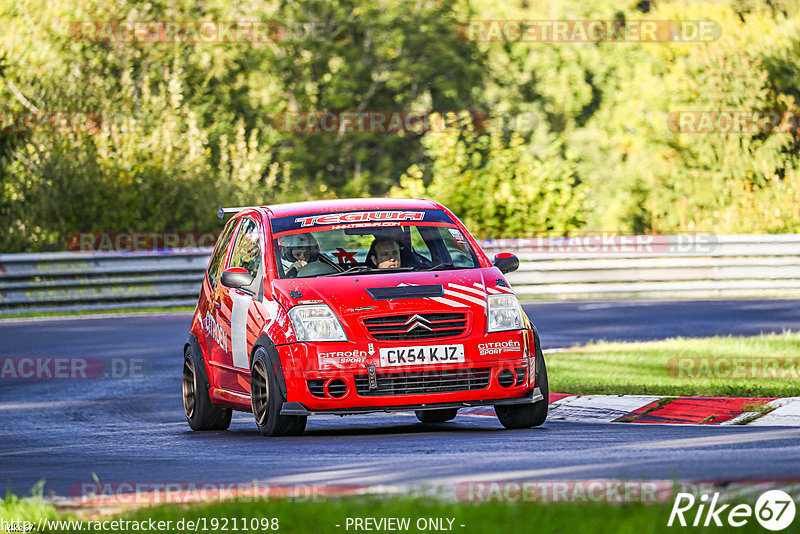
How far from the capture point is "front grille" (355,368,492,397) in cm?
962

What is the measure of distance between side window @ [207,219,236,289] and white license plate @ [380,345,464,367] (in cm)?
255

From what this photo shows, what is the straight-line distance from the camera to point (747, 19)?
5012 cm

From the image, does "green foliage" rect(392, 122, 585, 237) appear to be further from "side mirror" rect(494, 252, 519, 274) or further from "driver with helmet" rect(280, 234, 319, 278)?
"driver with helmet" rect(280, 234, 319, 278)

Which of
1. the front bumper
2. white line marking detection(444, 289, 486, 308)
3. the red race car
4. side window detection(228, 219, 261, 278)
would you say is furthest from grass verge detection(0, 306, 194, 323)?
white line marking detection(444, 289, 486, 308)

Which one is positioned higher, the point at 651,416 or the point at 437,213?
the point at 437,213

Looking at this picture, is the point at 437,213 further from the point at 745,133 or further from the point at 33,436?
the point at 745,133

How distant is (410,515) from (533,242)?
828 inches

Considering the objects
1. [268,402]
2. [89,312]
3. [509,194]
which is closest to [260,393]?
[268,402]

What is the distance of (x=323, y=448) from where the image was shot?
9.41 meters

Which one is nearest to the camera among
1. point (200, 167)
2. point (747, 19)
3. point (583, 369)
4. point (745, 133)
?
point (583, 369)

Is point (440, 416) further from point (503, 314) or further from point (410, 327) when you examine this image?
point (410, 327)

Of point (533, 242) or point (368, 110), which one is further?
point (368, 110)

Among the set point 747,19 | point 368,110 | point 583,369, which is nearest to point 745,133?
point 747,19

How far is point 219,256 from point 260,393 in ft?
7.20
